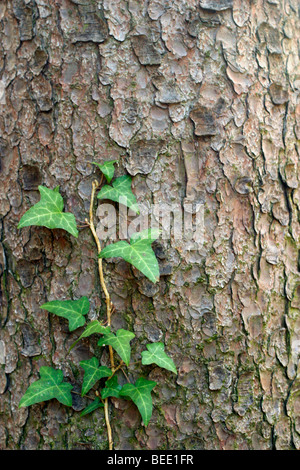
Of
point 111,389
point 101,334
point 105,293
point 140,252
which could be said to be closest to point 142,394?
point 111,389

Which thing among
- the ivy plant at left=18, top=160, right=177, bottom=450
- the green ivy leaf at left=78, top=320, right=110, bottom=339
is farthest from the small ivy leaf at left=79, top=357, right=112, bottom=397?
the green ivy leaf at left=78, top=320, right=110, bottom=339

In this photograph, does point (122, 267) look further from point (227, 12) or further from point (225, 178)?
point (227, 12)

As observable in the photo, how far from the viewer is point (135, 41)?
1253 mm

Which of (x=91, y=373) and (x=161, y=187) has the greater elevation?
(x=161, y=187)

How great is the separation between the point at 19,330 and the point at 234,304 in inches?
30.0

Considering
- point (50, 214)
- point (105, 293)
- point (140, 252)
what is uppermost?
point (50, 214)

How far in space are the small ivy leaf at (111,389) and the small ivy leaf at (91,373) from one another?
0.14ft

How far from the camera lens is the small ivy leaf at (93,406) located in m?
1.25

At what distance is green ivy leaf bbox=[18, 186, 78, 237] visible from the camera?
1195mm

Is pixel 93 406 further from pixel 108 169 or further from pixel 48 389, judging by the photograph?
pixel 108 169

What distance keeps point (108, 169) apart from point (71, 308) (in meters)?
0.47

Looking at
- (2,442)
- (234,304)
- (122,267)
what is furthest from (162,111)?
(2,442)

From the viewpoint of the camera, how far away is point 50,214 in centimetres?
121

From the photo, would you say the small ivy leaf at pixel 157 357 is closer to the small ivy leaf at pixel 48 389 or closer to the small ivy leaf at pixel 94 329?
the small ivy leaf at pixel 94 329
